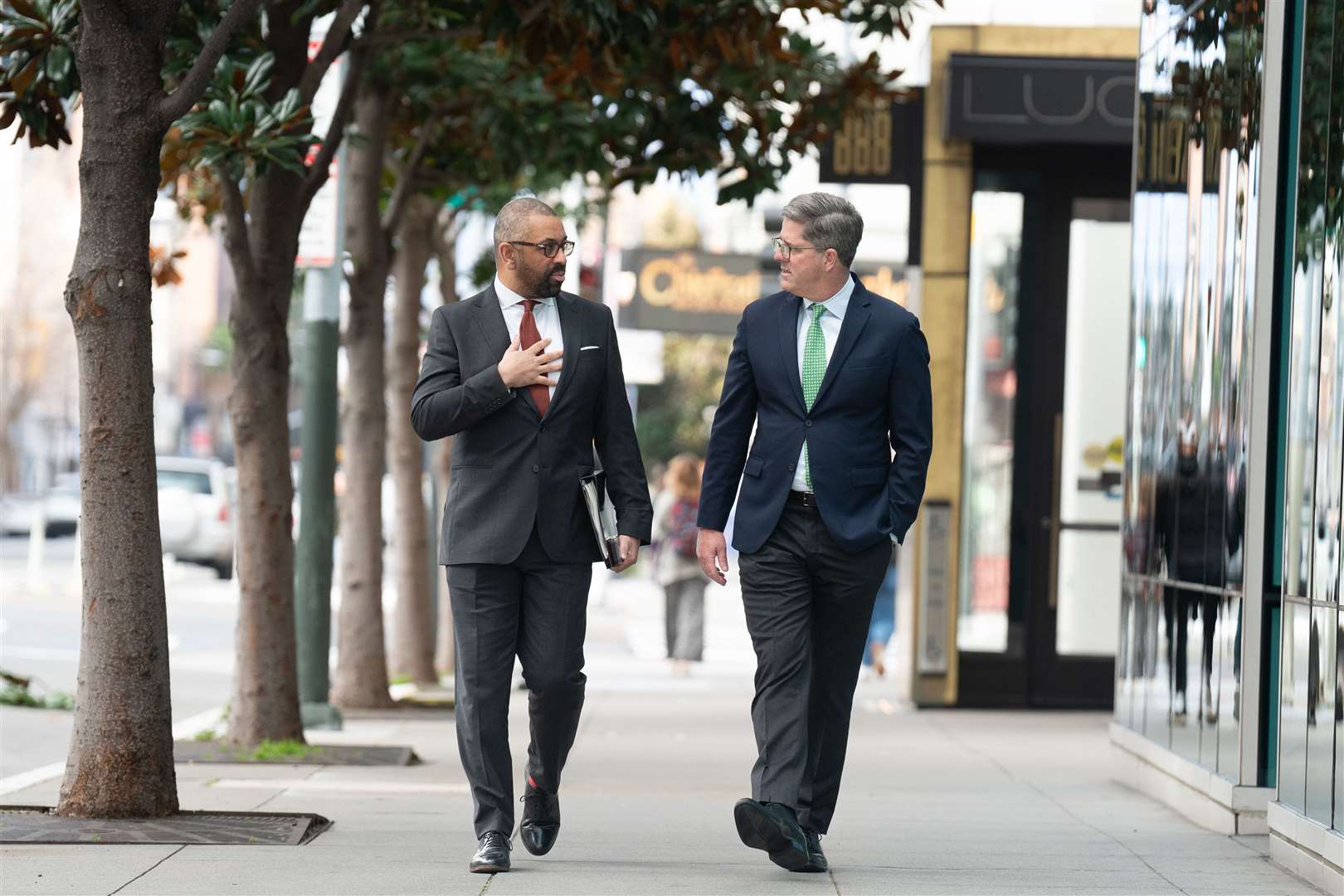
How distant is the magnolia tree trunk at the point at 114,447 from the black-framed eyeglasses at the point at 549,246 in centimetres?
146

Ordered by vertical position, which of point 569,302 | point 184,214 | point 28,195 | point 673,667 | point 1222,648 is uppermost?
point 28,195

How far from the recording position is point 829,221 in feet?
20.3

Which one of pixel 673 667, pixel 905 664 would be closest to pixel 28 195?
pixel 673 667

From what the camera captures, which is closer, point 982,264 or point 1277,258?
point 1277,258

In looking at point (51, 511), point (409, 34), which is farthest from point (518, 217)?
point (51, 511)

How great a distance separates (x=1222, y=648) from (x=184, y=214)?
8044mm

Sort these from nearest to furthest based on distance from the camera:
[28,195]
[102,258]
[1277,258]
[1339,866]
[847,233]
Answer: [1339,866], [847,233], [102,258], [1277,258], [28,195]

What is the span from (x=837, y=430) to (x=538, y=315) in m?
0.97

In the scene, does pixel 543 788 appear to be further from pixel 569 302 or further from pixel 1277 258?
pixel 1277 258

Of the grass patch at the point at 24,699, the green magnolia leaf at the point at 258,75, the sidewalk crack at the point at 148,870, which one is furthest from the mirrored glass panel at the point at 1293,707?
the grass patch at the point at 24,699

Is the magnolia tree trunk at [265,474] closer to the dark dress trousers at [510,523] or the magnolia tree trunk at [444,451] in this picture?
the dark dress trousers at [510,523]

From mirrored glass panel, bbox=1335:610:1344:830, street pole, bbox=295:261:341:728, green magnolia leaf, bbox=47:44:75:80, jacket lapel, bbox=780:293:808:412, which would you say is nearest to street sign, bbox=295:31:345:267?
street pole, bbox=295:261:341:728

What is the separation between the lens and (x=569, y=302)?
6301 millimetres

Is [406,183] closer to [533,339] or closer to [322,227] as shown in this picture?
[322,227]
